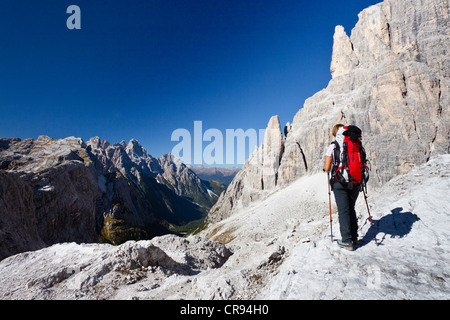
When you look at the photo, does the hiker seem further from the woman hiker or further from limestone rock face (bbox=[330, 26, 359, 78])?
limestone rock face (bbox=[330, 26, 359, 78])

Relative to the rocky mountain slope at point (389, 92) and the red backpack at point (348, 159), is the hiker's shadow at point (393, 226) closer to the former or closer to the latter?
the red backpack at point (348, 159)

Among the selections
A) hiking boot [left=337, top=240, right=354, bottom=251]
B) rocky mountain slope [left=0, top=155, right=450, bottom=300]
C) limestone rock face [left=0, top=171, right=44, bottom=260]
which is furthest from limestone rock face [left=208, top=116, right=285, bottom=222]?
hiking boot [left=337, top=240, right=354, bottom=251]

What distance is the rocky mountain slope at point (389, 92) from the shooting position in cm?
6144

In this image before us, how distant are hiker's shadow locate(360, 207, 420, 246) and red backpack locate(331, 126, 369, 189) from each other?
223 cm

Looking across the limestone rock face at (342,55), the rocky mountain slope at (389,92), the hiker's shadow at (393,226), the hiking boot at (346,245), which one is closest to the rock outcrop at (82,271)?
the hiking boot at (346,245)

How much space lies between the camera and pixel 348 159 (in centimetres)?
604

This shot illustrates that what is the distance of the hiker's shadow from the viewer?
6846 mm

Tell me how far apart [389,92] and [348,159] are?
87.3m

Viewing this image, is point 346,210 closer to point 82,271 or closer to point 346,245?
point 346,245

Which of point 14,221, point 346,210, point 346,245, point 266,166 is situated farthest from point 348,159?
point 266,166

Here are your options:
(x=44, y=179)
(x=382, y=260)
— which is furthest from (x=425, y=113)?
(x=44, y=179)

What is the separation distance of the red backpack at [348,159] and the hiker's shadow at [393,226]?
2.23 metres

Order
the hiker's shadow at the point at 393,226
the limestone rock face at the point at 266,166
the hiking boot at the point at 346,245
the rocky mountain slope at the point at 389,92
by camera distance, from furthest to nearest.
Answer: the limestone rock face at the point at 266,166 < the rocky mountain slope at the point at 389,92 < the hiker's shadow at the point at 393,226 < the hiking boot at the point at 346,245
